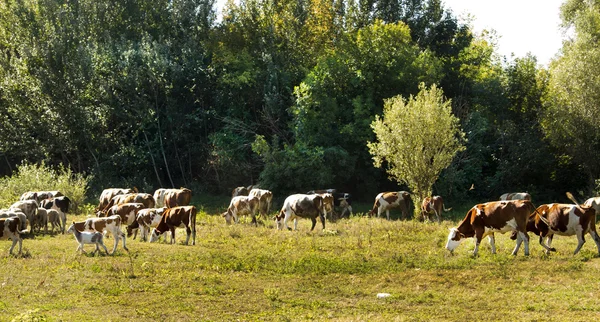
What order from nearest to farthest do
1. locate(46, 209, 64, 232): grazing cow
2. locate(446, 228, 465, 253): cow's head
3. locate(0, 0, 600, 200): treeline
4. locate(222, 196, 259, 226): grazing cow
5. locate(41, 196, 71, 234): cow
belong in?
locate(446, 228, 465, 253): cow's head → locate(46, 209, 64, 232): grazing cow → locate(41, 196, 71, 234): cow → locate(222, 196, 259, 226): grazing cow → locate(0, 0, 600, 200): treeline

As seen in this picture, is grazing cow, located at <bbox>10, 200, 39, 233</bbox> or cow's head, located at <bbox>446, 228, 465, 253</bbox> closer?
cow's head, located at <bbox>446, 228, 465, 253</bbox>

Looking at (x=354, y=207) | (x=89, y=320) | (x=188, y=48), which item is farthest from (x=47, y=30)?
(x=89, y=320)

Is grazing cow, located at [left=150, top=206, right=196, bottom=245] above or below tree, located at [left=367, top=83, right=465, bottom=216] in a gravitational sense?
below

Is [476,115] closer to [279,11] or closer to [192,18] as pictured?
[279,11]

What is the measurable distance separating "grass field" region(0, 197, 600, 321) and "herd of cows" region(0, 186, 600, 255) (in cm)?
66

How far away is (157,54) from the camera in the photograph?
156 feet

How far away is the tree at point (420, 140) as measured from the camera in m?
32.9

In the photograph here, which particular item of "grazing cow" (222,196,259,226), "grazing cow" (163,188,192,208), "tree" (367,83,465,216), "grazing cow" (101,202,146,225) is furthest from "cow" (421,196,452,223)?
"grazing cow" (101,202,146,225)

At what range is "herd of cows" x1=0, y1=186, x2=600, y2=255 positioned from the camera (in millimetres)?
→ 20828

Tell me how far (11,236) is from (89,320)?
359 inches

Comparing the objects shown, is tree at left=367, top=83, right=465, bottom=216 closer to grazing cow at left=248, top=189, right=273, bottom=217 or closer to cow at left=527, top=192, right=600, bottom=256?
grazing cow at left=248, top=189, right=273, bottom=217

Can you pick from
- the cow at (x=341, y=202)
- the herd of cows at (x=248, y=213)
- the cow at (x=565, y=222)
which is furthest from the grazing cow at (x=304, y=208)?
the cow at (x=565, y=222)

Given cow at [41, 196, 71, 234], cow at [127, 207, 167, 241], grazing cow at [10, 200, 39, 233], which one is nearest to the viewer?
cow at [127, 207, 167, 241]

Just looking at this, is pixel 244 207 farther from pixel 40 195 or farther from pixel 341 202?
pixel 40 195
